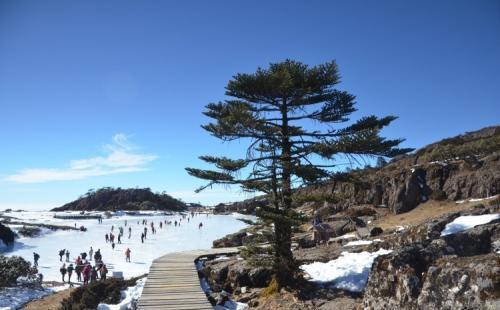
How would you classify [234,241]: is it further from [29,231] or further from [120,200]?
[120,200]

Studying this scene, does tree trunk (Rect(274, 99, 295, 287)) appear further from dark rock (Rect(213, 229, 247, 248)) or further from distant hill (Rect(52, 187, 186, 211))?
distant hill (Rect(52, 187, 186, 211))

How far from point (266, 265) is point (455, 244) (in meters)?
5.55

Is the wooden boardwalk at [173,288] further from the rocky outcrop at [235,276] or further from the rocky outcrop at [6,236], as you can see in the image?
the rocky outcrop at [6,236]

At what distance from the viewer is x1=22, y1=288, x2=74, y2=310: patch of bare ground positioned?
19.2 m

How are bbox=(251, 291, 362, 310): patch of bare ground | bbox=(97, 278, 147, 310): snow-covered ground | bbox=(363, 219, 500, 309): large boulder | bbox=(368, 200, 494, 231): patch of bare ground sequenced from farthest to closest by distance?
bbox=(368, 200, 494, 231): patch of bare ground → bbox=(97, 278, 147, 310): snow-covered ground → bbox=(251, 291, 362, 310): patch of bare ground → bbox=(363, 219, 500, 309): large boulder

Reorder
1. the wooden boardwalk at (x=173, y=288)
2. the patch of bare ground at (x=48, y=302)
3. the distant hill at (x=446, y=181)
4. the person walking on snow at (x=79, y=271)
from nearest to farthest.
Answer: the wooden boardwalk at (x=173, y=288)
the patch of bare ground at (x=48, y=302)
the person walking on snow at (x=79, y=271)
the distant hill at (x=446, y=181)

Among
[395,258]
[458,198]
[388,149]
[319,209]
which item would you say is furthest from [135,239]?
[395,258]

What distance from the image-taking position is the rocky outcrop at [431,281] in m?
4.55

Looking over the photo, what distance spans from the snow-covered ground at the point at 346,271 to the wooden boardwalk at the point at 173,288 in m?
3.66

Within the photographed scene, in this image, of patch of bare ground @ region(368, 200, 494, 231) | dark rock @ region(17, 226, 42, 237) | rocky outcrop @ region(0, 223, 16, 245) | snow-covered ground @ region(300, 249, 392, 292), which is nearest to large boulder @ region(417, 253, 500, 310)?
snow-covered ground @ region(300, 249, 392, 292)

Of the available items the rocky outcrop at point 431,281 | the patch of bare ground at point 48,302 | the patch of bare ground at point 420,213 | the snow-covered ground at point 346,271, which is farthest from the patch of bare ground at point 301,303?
the patch of bare ground at point 420,213

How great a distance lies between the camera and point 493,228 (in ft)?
37.7

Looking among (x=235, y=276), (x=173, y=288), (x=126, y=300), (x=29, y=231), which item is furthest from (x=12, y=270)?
(x=29, y=231)

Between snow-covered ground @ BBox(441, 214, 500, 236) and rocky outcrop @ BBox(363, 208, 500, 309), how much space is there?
8.37 meters
